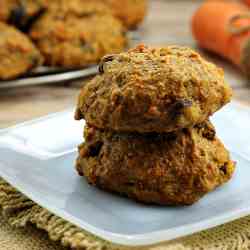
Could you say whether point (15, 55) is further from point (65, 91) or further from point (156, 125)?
point (156, 125)

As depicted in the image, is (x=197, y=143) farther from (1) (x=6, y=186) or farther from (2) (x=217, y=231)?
(1) (x=6, y=186)

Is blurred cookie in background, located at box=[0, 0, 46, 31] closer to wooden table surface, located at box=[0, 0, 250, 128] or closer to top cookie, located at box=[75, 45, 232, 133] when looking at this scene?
wooden table surface, located at box=[0, 0, 250, 128]

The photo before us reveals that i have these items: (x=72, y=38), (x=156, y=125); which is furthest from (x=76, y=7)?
(x=156, y=125)

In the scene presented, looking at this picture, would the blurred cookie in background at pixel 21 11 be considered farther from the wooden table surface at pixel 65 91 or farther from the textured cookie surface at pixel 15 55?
the wooden table surface at pixel 65 91

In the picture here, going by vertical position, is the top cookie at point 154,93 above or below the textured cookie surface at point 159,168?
above

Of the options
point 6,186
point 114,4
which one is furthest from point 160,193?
point 114,4

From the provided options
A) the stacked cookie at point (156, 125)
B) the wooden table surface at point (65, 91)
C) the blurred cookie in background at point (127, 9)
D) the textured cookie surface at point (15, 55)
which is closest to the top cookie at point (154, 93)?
the stacked cookie at point (156, 125)
